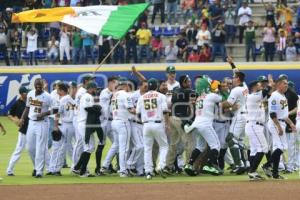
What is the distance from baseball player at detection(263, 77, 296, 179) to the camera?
710 inches

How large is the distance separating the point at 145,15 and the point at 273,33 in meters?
4.99

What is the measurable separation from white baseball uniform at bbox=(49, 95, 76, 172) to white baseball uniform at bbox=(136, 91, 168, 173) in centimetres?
175

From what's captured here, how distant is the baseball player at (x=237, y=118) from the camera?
19.3 m

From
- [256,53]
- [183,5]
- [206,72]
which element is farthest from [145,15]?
[206,72]

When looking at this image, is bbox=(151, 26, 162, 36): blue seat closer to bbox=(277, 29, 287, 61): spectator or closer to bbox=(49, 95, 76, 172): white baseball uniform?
bbox=(277, 29, 287, 61): spectator

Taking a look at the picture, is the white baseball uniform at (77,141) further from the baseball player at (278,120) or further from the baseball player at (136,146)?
the baseball player at (278,120)

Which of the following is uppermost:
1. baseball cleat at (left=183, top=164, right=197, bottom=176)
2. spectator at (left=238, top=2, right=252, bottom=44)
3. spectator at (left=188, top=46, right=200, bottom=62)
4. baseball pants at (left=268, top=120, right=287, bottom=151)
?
spectator at (left=238, top=2, right=252, bottom=44)

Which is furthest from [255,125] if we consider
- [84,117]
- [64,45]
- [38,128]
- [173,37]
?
[173,37]

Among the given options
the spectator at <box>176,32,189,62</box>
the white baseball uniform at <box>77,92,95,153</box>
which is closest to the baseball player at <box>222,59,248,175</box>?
the white baseball uniform at <box>77,92,95,153</box>

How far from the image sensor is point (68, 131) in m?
20.1

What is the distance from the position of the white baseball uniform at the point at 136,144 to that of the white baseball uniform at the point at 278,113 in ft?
8.58

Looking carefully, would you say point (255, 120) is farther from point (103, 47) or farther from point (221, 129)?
point (103, 47)

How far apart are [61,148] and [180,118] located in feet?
8.17

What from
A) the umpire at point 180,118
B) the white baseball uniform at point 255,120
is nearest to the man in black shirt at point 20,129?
the umpire at point 180,118
